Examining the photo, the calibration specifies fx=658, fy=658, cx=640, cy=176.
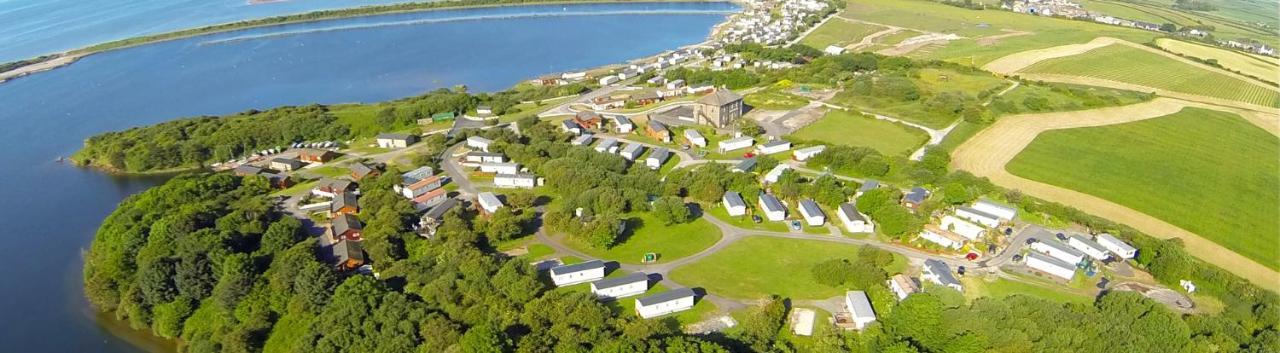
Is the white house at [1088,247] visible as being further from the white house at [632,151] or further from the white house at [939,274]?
the white house at [632,151]

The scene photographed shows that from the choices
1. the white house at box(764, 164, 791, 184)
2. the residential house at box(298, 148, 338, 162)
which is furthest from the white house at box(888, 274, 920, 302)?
the residential house at box(298, 148, 338, 162)

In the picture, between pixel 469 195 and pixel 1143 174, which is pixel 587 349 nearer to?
pixel 469 195

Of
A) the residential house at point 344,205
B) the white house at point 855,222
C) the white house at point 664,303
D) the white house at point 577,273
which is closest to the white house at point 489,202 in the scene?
the residential house at point 344,205

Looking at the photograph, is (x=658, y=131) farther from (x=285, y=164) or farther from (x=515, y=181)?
(x=285, y=164)

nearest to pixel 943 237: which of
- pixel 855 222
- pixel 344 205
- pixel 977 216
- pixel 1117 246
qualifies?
pixel 977 216

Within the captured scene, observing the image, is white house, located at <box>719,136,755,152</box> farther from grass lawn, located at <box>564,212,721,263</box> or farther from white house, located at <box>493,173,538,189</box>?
white house, located at <box>493,173,538,189</box>

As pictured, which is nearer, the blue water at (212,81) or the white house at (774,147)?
the blue water at (212,81)

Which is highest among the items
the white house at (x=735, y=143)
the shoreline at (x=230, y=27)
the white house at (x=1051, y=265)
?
the shoreline at (x=230, y=27)
